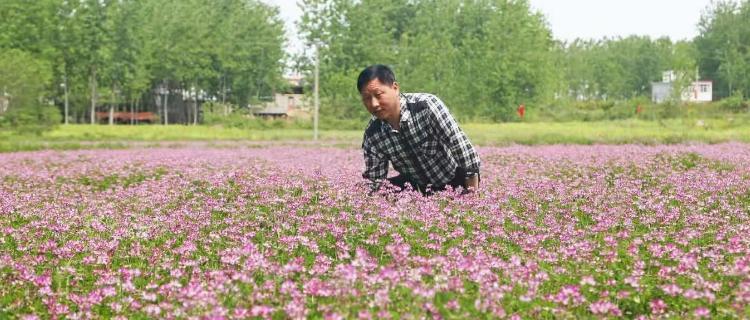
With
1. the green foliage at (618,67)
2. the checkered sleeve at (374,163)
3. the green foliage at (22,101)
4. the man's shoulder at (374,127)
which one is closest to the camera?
the man's shoulder at (374,127)

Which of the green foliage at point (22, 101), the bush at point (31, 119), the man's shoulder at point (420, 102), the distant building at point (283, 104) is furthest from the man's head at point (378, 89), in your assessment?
the distant building at point (283, 104)

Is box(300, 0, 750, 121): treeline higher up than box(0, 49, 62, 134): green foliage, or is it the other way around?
box(300, 0, 750, 121): treeline

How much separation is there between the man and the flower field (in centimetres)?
35

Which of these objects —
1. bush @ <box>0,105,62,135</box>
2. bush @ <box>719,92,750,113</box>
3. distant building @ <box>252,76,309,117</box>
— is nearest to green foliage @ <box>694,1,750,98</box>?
bush @ <box>719,92,750,113</box>

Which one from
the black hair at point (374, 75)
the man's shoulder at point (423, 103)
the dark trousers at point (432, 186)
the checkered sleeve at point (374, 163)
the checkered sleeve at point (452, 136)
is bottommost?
the dark trousers at point (432, 186)

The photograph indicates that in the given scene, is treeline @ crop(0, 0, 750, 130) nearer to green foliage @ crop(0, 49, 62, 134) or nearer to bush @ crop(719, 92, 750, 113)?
bush @ crop(719, 92, 750, 113)

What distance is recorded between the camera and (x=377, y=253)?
5.83 meters

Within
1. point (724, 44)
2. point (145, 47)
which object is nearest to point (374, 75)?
point (145, 47)

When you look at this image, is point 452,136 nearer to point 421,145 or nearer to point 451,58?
point 421,145

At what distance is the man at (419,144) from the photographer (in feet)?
24.8

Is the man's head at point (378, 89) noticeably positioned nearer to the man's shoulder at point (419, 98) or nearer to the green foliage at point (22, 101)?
the man's shoulder at point (419, 98)

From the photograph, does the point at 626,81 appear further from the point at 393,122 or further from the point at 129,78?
the point at 393,122

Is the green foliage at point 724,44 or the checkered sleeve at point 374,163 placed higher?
the green foliage at point 724,44

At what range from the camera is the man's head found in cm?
678
